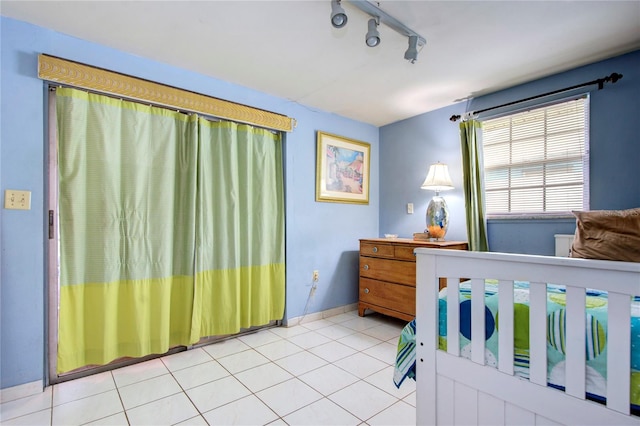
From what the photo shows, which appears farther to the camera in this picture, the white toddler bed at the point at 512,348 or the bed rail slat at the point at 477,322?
the bed rail slat at the point at 477,322

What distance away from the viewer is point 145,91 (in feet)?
7.07

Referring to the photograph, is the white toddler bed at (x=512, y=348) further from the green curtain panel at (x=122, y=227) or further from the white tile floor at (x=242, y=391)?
the green curtain panel at (x=122, y=227)

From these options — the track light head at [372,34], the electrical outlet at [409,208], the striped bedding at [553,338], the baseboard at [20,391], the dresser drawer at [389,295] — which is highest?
the track light head at [372,34]

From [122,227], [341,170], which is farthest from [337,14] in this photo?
[341,170]

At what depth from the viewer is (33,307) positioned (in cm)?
180

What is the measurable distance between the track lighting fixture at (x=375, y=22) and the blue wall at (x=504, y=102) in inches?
53.7

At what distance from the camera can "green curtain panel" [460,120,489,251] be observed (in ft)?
8.85

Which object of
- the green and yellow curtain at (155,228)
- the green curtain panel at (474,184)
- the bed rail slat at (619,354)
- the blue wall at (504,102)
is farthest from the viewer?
the green curtain panel at (474,184)

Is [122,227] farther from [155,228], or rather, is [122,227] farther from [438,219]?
[438,219]

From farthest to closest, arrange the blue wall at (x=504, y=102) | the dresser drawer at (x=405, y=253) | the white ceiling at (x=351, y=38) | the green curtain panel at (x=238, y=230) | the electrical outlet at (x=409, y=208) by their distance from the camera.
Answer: the electrical outlet at (x=409, y=208) < the dresser drawer at (x=405, y=253) < the green curtain panel at (x=238, y=230) < the blue wall at (x=504, y=102) < the white ceiling at (x=351, y=38)

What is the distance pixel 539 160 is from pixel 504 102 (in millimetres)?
605

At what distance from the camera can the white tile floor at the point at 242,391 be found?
1578mm

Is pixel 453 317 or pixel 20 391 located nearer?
pixel 453 317

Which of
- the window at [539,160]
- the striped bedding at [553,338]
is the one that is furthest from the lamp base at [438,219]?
the striped bedding at [553,338]
